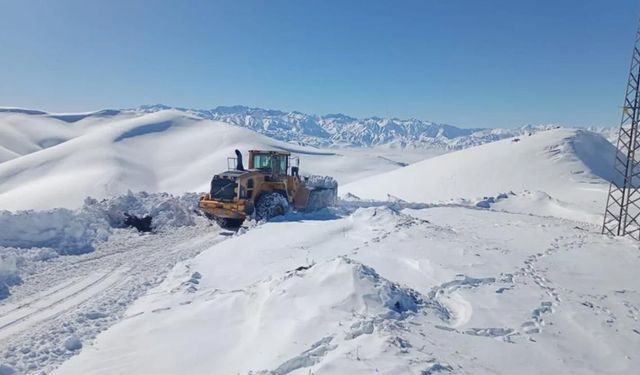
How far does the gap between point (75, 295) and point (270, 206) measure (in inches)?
329

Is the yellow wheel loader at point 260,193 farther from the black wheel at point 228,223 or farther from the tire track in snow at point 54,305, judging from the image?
the tire track in snow at point 54,305

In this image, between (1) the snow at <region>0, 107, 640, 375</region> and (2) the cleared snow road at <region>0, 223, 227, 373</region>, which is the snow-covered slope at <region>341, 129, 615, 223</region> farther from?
(2) the cleared snow road at <region>0, 223, 227, 373</region>

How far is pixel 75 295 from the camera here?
8.65m

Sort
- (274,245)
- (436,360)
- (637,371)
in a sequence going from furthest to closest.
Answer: (274,245) → (637,371) → (436,360)

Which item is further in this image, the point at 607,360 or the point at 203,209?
the point at 203,209

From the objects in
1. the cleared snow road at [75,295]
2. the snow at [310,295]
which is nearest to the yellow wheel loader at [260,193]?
the snow at [310,295]

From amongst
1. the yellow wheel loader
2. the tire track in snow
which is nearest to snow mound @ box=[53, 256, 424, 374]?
the tire track in snow

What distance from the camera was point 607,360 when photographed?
6.30 metres

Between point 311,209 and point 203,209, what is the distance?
189 inches

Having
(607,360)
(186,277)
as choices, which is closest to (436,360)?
(607,360)

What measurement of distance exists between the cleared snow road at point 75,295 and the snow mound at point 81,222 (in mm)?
700

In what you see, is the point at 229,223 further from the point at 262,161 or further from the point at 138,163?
Result: the point at 138,163

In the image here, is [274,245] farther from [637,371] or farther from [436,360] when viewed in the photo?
[637,371]

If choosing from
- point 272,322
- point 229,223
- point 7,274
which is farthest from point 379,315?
point 229,223
